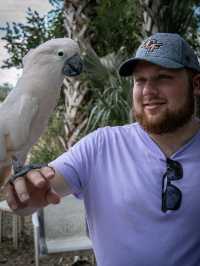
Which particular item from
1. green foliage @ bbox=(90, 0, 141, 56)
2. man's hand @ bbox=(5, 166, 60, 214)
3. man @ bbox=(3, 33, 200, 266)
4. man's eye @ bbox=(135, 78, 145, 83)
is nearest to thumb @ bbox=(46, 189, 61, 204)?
man's hand @ bbox=(5, 166, 60, 214)

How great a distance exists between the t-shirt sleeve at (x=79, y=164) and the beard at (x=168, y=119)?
0.12m

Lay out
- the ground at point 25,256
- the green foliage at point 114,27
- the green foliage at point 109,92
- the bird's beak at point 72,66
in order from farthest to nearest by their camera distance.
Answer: the green foliage at point 114,27 < the ground at point 25,256 < the green foliage at point 109,92 < the bird's beak at point 72,66

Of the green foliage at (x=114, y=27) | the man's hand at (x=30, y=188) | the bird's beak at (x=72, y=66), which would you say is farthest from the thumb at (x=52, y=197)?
the green foliage at (x=114, y=27)

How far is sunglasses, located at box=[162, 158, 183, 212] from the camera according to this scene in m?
0.84

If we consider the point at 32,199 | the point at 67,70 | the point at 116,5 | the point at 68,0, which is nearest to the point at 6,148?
the point at 67,70

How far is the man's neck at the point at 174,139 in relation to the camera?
0.94 meters

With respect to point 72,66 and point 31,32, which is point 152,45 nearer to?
point 72,66

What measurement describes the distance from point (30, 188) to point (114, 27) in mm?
2763

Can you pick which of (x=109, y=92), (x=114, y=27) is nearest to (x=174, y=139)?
(x=109, y=92)

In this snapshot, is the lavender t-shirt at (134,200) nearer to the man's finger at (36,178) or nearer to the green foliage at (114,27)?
the man's finger at (36,178)

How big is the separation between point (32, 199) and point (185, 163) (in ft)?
1.18

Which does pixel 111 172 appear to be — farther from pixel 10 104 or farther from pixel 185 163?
pixel 10 104

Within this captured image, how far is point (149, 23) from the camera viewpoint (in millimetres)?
2244

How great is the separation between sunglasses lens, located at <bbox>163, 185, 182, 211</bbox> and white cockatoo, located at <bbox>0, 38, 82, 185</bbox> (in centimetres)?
37
